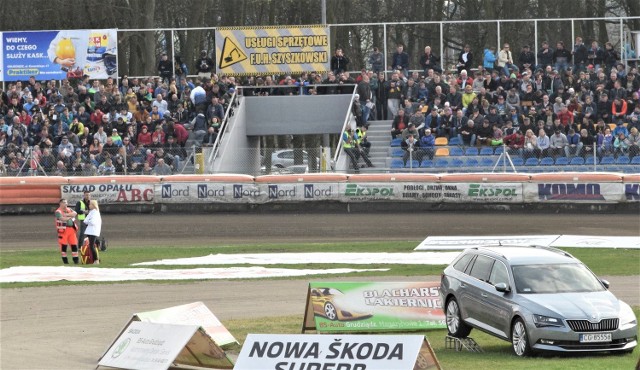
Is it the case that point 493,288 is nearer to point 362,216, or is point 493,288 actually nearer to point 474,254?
point 474,254

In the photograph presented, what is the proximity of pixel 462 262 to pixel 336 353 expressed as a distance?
5935mm

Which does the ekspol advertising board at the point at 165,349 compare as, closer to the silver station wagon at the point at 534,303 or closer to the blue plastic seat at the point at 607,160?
the silver station wagon at the point at 534,303

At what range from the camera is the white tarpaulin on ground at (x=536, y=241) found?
95.8ft

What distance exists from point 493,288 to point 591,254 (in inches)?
472

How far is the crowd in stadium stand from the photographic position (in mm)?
38000

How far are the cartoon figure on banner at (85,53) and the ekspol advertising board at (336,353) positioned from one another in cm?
3371

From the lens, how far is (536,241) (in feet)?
96.9

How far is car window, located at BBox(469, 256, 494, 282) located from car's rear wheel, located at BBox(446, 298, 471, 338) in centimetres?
57

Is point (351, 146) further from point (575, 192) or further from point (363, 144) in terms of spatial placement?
point (575, 192)

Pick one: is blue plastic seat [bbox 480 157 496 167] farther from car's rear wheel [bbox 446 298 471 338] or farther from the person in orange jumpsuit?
car's rear wheel [bbox 446 298 471 338]

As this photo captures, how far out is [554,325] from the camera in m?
15.3

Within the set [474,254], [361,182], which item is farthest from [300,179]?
[474,254]

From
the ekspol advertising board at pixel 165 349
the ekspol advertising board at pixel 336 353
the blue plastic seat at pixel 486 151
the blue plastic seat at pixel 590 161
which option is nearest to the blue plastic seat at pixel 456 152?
the blue plastic seat at pixel 486 151

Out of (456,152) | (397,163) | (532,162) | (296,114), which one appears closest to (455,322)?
(532,162)
